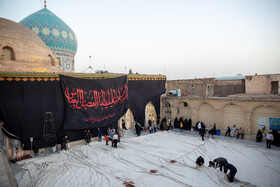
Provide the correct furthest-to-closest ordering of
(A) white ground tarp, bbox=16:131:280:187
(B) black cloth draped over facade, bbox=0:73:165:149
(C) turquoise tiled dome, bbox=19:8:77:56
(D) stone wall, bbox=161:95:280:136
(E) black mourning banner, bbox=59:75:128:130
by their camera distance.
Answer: (C) turquoise tiled dome, bbox=19:8:77:56, (D) stone wall, bbox=161:95:280:136, (E) black mourning banner, bbox=59:75:128:130, (B) black cloth draped over facade, bbox=0:73:165:149, (A) white ground tarp, bbox=16:131:280:187

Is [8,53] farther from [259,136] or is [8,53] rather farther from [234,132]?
[259,136]

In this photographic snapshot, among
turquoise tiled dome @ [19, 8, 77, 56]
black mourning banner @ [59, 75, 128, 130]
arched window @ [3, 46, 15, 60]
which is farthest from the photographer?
turquoise tiled dome @ [19, 8, 77, 56]

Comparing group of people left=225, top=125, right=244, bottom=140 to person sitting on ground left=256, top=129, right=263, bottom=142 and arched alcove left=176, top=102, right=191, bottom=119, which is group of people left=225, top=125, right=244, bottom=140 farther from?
arched alcove left=176, top=102, right=191, bottom=119

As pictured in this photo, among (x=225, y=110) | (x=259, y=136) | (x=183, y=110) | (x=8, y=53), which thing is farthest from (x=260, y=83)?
(x=8, y=53)

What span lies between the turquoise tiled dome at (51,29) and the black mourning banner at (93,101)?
979cm

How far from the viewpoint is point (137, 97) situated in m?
14.4

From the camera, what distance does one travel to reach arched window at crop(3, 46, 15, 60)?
10.9 metres

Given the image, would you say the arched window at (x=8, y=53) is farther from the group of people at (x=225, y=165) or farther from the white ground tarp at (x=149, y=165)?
the group of people at (x=225, y=165)

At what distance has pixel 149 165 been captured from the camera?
812cm

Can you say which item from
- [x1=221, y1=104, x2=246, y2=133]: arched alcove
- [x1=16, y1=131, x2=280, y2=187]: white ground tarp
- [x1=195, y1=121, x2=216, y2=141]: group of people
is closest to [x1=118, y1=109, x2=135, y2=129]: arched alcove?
[x1=16, y1=131, x2=280, y2=187]: white ground tarp

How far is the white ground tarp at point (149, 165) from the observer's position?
671 cm

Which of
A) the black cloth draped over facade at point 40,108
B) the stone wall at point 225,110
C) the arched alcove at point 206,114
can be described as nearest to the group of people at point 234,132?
the stone wall at point 225,110

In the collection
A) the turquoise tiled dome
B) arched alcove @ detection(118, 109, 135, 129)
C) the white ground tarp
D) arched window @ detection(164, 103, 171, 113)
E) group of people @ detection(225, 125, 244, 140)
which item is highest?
the turquoise tiled dome

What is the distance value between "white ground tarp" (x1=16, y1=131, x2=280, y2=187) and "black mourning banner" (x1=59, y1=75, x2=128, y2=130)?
149cm
